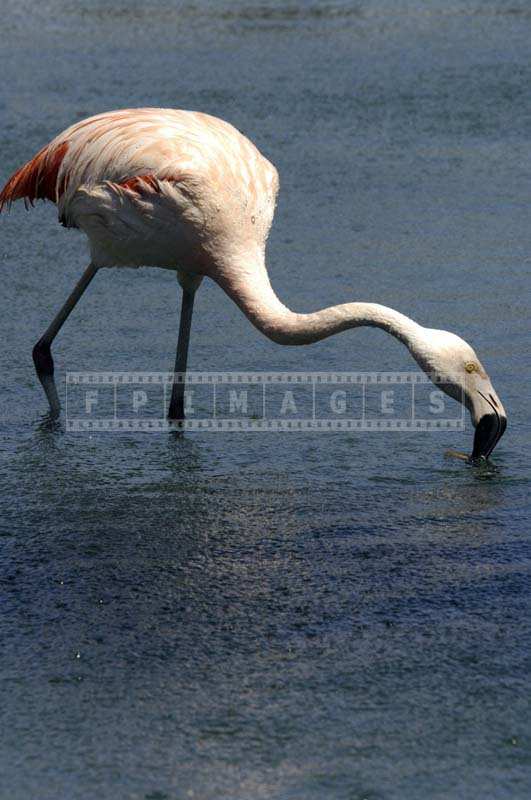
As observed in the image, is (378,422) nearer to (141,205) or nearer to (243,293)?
(243,293)

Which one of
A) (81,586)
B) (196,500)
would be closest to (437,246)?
(196,500)

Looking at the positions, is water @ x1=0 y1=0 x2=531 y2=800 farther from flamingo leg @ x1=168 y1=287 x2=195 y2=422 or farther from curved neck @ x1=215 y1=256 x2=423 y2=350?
curved neck @ x1=215 y1=256 x2=423 y2=350

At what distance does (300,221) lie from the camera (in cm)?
820

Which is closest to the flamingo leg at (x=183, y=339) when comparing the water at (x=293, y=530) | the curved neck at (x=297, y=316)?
the water at (x=293, y=530)

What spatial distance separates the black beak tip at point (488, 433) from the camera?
189 inches

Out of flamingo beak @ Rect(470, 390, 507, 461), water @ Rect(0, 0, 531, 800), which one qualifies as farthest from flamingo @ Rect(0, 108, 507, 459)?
water @ Rect(0, 0, 531, 800)

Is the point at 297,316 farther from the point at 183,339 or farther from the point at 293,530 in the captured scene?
the point at 183,339

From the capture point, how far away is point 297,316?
16.6 ft

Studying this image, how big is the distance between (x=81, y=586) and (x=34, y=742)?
951 mm

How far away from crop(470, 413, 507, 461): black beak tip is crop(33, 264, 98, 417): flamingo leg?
6.14ft

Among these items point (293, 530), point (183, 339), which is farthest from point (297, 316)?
point (183, 339)

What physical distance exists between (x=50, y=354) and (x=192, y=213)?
109 centimetres

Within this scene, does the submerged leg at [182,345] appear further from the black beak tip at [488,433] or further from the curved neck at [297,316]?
the black beak tip at [488,433]

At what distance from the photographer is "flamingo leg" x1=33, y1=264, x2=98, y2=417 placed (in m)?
5.82
